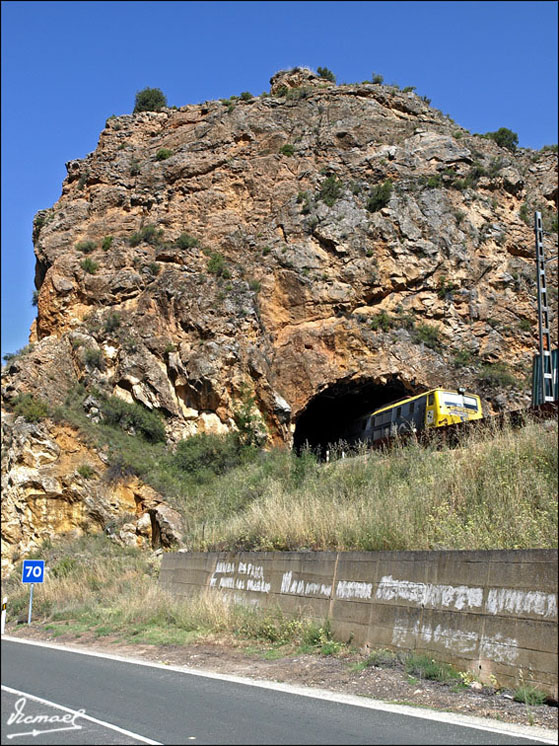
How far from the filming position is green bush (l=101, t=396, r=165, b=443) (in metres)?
30.0

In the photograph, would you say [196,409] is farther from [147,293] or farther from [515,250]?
[515,250]

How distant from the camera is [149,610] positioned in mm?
Result: 15461

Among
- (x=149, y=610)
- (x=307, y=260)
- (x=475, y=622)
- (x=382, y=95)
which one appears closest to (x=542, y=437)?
(x=475, y=622)

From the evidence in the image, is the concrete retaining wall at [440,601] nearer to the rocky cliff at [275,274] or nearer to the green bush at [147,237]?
the rocky cliff at [275,274]

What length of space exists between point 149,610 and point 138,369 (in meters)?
17.3

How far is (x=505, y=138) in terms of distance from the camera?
1746 inches

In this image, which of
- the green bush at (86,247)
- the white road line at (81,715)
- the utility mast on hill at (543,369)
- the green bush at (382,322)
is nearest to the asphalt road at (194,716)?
the white road line at (81,715)

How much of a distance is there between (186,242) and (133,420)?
10256 mm

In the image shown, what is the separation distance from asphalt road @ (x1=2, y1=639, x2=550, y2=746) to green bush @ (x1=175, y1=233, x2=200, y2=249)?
2810 cm

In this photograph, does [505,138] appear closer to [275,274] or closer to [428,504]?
[275,274]

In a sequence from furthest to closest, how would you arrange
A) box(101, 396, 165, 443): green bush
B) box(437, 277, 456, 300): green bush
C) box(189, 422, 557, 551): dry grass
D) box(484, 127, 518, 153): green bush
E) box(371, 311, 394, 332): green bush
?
box(484, 127, 518, 153): green bush
box(437, 277, 456, 300): green bush
box(371, 311, 394, 332): green bush
box(101, 396, 165, 443): green bush
box(189, 422, 557, 551): dry grass

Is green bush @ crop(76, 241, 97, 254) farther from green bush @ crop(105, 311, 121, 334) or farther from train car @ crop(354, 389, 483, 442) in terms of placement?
train car @ crop(354, 389, 483, 442)

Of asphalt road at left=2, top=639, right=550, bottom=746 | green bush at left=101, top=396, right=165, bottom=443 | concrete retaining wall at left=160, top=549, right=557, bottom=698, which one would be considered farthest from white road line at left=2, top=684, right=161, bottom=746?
green bush at left=101, top=396, right=165, bottom=443

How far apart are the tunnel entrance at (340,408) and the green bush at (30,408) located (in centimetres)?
1179
